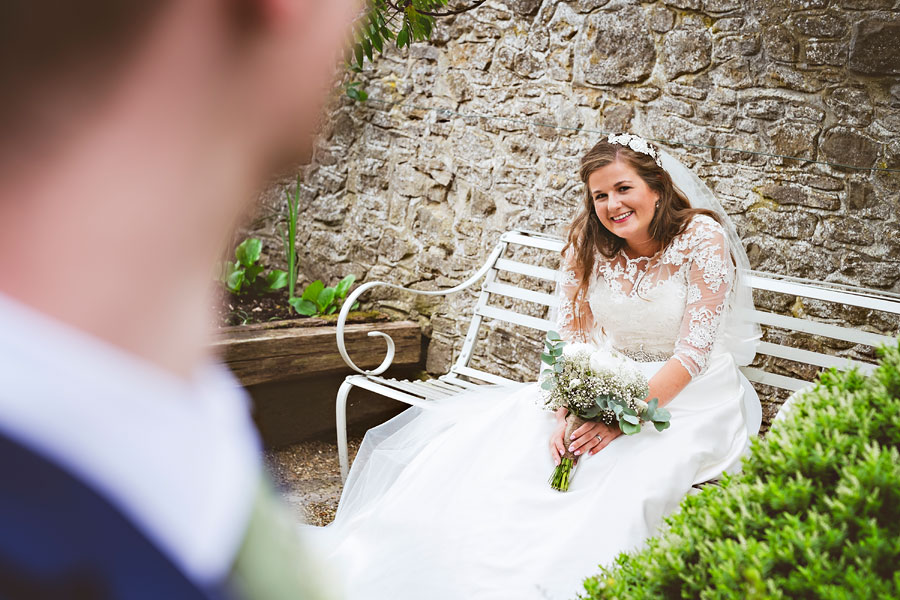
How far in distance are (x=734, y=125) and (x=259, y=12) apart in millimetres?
3479

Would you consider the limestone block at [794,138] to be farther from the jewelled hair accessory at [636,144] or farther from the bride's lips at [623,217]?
the bride's lips at [623,217]

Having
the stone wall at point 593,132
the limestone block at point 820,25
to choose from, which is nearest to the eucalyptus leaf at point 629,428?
the stone wall at point 593,132

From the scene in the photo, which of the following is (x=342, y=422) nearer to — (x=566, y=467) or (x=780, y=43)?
(x=566, y=467)

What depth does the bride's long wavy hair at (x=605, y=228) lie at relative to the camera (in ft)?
9.34

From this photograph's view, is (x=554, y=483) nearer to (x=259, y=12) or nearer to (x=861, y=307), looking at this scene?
(x=861, y=307)

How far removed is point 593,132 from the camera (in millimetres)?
3814

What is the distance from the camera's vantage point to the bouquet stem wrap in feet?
7.70

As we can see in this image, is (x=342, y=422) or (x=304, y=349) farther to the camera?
(x=304, y=349)

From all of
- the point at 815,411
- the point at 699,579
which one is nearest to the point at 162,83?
the point at 699,579

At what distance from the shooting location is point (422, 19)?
11.5 ft

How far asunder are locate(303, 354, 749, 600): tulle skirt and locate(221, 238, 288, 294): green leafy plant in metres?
2.15

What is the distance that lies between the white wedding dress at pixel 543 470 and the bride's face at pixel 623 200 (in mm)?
156

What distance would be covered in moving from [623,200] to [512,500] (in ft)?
3.96

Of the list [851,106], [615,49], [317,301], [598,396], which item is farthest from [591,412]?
[317,301]
